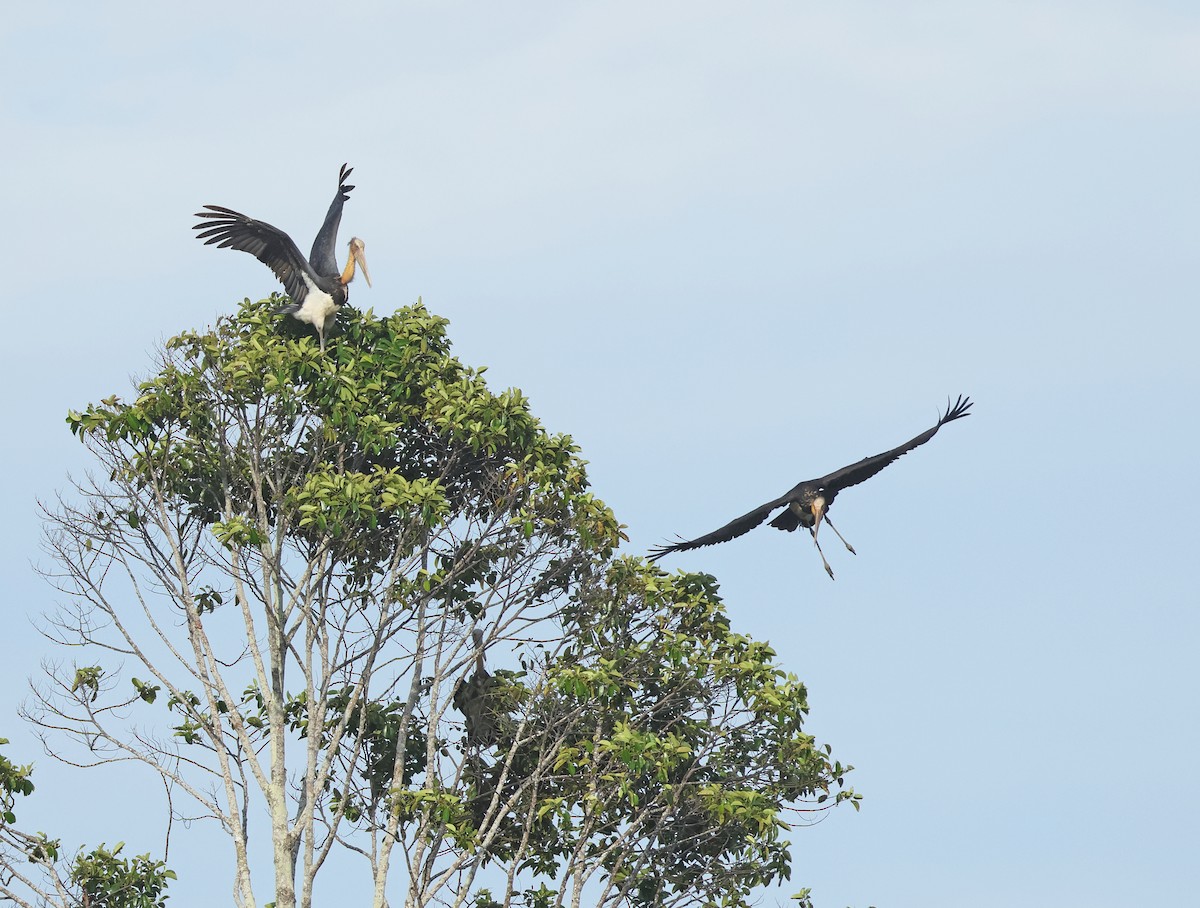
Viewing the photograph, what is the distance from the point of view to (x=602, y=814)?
20266 millimetres

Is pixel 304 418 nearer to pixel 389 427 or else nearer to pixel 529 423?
pixel 389 427

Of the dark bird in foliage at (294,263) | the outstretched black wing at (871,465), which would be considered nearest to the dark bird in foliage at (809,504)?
the outstretched black wing at (871,465)

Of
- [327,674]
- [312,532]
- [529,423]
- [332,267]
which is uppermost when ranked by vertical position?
[332,267]

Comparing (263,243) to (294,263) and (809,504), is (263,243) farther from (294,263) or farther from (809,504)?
(809,504)

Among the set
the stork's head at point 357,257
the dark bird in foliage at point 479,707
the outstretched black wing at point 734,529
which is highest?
the stork's head at point 357,257

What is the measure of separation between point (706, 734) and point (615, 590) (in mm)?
2077

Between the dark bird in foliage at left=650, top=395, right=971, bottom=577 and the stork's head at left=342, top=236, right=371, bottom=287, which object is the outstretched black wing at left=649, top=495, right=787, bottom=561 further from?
the stork's head at left=342, top=236, right=371, bottom=287

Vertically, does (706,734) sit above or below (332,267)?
below

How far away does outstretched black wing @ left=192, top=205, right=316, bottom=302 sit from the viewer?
21062 millimetres

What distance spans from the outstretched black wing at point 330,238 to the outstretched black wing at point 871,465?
22.6 feet

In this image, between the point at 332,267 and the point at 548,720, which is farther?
the point at 332,267

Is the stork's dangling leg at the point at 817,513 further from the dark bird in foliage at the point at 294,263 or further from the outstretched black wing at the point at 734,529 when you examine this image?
the dark bird in foliage at the point at 294,263

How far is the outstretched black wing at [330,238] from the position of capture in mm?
21359

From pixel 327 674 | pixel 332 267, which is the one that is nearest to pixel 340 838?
pixel 327 674
